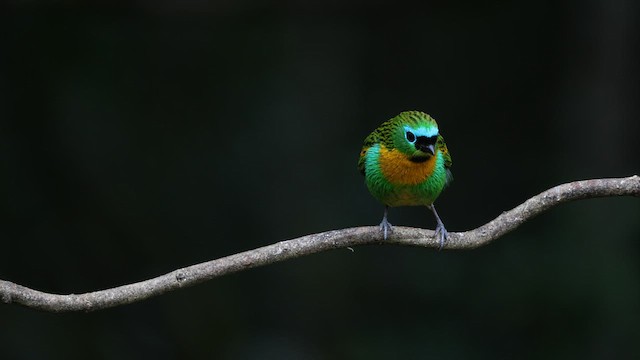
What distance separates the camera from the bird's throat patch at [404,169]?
3.98 m

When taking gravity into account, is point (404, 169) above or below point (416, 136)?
below

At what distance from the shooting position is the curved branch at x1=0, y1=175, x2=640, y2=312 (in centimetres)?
302

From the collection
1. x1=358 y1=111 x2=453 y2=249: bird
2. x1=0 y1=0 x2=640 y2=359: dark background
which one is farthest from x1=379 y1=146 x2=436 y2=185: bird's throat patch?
x1=0 y1=0 x2=640 y2=359: dark background

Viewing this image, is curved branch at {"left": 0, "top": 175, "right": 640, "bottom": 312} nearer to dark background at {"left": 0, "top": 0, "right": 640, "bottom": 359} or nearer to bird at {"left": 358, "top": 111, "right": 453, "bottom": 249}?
bird at {"left": 358, "top": 111, "right": 453, "bottom": 249}

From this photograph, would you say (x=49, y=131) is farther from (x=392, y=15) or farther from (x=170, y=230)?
(x=392, y=15)

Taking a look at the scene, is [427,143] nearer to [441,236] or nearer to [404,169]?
[404,169]

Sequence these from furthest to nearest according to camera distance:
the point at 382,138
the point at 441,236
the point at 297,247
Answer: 1. the point at 382,138
2. the point at 441,236
3. the point at 297,247

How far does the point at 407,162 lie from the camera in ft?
13.0

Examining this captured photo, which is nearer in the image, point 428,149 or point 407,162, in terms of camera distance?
point 428,149

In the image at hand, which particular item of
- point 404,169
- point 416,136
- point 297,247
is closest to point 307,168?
point 404,169

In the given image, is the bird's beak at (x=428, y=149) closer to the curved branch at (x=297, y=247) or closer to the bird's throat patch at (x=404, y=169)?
the bird's throat patch at (x=404, y=169)

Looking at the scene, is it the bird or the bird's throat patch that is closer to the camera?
the bird

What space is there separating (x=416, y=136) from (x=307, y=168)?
277 cm

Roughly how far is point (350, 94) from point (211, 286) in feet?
5.51
